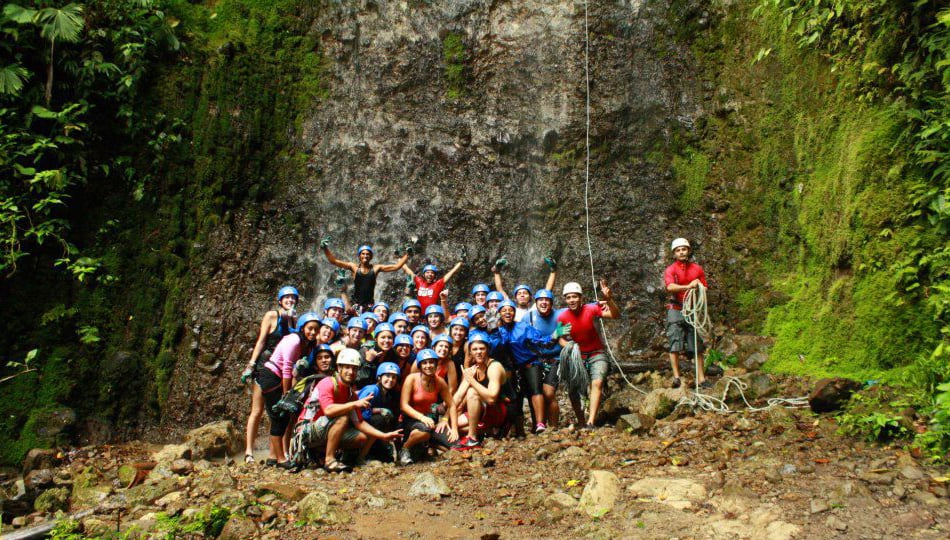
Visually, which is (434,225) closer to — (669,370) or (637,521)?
(669,370)

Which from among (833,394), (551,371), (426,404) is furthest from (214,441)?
(833,394)

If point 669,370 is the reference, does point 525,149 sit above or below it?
above

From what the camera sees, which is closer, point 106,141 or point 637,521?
point 637,521

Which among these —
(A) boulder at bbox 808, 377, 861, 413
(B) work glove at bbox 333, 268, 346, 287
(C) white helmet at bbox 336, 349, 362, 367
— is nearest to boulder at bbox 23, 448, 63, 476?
(B) work glove at bbox 333, 268, 346, 287

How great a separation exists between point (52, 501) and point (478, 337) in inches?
205

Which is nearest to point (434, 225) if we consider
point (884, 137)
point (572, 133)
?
point (572, 133)

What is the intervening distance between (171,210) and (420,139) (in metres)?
4.80

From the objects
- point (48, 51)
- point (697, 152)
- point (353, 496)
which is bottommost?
point (353, 496)

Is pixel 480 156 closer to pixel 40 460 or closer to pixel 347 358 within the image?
pixel 347 358

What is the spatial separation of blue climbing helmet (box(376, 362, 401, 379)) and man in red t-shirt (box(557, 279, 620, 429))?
2.14 meters

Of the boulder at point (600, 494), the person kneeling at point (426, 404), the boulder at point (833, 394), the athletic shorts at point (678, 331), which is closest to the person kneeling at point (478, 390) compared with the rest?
the person kneeling at point (426, 404)

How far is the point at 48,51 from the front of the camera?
9.78 meters

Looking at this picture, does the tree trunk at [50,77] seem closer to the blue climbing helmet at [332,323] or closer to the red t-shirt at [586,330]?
the blue climbing helmet at [332,323]

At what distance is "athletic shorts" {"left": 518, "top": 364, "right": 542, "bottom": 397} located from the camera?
27.1 ft
